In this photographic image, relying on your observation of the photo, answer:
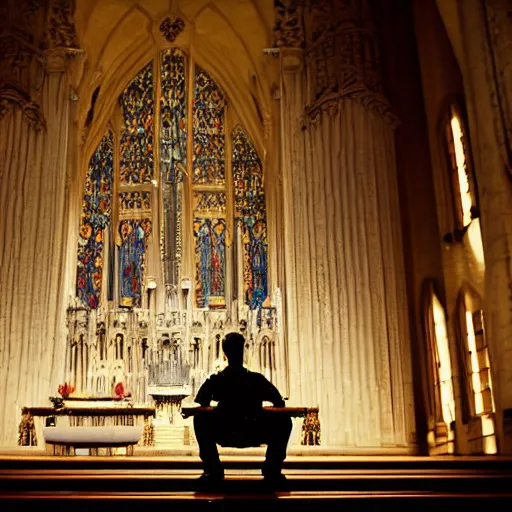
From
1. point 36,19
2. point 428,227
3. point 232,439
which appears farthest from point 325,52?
point 232,439

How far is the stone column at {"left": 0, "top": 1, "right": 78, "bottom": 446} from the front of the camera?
10.8 meters

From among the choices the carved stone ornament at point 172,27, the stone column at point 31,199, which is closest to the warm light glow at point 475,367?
the stone column at point 31,199

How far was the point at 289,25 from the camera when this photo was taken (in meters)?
12.2

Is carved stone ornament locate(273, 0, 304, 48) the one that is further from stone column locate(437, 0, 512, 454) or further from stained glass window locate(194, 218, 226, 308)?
stained glass window locate(194, 218, 226, 308)

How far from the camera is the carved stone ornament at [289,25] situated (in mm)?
11961

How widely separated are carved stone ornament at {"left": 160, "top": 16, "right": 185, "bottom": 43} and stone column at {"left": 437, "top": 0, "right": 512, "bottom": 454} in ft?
40.0

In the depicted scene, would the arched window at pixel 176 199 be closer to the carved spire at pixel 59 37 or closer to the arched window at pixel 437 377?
the carved spire at pixel 59 37

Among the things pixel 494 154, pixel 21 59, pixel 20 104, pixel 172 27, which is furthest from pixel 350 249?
pixel 172 27

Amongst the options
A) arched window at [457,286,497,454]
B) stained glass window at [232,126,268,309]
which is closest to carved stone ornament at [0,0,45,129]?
arched window at [457,286,497,454]

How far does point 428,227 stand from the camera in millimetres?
11250

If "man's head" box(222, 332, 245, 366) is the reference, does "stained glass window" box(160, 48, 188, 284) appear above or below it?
above

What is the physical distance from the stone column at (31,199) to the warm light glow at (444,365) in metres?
5.63

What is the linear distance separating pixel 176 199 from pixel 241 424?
1609 cm

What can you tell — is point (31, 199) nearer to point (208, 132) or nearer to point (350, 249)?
point (350, 249)
